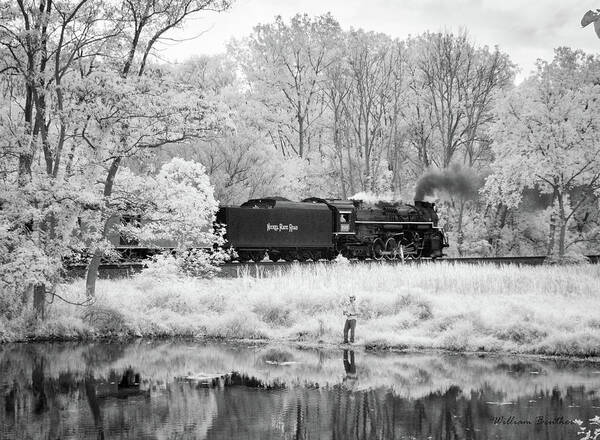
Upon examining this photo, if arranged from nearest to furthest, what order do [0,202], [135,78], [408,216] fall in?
[0,202] < [135,78] < [408,216]

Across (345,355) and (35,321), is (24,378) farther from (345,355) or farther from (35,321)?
(345,355)

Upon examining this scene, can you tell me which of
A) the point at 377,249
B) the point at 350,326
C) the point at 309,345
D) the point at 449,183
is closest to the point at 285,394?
the point at 350,326

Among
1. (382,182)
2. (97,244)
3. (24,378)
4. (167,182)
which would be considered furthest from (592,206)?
(24,378)

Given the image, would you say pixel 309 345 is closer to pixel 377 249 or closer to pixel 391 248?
pixel 377 249

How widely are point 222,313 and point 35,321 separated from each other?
482 cm

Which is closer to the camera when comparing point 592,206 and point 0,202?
point 0,202

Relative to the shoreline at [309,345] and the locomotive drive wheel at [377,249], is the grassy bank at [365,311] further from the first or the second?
the locomotive drive wheel at [377,249]

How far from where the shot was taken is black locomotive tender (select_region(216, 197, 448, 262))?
2930 cm

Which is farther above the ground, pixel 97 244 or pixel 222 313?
pixel 97 244

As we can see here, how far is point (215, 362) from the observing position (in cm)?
1547

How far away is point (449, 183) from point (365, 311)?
68.6ft

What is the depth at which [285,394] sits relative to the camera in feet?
40.3

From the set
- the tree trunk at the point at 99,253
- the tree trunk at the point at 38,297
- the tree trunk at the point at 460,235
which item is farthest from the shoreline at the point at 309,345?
the tree trunk at the point at 460,235

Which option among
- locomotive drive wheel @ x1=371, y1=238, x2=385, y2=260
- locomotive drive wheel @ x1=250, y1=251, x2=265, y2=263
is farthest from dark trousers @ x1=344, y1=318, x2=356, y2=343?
locomotive drive wheel @ x1=371, y1=238, x2=385, y2=260
